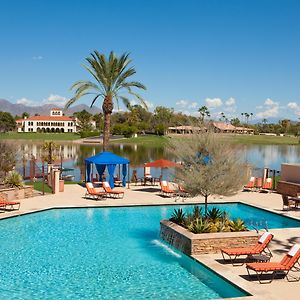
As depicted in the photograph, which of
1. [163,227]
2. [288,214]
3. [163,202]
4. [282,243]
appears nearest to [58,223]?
[163,227]

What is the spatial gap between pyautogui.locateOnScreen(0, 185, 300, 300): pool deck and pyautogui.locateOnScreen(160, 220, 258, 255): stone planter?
0.31 m

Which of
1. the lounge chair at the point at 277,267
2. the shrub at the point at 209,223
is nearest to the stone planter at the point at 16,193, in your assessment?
the shrub at the point at 209,223

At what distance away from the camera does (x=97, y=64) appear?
30859mm

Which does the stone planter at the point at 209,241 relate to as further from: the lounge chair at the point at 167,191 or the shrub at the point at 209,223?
the lounge chair at the point at 167,191

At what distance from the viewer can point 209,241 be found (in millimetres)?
13203

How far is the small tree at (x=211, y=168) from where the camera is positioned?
14.6 meters

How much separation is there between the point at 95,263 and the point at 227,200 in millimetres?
12832

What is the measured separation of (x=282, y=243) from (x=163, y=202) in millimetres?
8695

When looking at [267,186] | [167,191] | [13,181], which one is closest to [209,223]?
[167,191]

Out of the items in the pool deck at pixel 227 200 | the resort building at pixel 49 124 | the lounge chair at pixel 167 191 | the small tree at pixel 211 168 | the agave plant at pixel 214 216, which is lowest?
the pool deck at pixel 227 200

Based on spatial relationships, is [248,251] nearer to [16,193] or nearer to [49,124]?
[16,193]

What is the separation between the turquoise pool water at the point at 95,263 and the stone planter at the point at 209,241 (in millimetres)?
347

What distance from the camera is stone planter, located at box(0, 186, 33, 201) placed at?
21062mm

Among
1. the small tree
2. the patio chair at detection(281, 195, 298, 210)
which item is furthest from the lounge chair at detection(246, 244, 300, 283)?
the patio chair at detection(281, 195, 298, 210)
